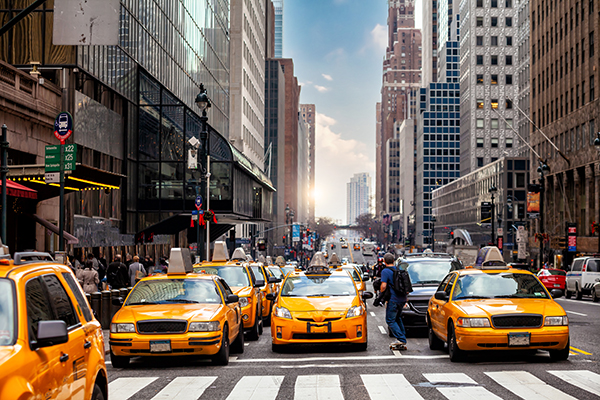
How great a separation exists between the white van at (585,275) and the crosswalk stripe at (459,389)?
960 inches

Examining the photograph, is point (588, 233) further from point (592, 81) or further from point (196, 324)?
point (196, 324)

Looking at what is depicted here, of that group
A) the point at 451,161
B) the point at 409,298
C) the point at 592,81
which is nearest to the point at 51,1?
the point at 409,298

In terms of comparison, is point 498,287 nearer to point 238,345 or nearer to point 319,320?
point 319,320

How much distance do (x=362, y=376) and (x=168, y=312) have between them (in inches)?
135

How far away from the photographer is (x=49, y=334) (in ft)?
16.5

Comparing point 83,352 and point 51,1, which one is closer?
point 83,352

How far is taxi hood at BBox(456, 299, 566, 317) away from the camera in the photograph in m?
11.8

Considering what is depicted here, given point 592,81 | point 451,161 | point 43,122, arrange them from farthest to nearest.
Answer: point 451,161
point 592,81
point 43,122

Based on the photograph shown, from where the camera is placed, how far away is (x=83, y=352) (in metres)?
6.27

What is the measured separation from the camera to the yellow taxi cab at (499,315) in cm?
1164

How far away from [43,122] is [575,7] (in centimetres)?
5594

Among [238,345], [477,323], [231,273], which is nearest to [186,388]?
[238,345]

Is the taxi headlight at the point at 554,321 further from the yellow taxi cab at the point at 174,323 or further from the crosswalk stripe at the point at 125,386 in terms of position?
the crosswalk stripe at the point at 125,386

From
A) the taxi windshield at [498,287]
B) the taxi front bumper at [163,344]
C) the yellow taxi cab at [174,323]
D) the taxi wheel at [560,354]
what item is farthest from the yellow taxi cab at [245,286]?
the taxi wheel at [560,354]
